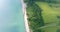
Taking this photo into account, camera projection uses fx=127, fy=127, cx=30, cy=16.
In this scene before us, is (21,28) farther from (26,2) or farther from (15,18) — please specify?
(26,2)

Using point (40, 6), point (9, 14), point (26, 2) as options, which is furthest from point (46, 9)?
point (9, 14)

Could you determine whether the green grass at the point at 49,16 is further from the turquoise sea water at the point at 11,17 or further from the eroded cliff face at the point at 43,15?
the turquoise sea water at the point at 11,17

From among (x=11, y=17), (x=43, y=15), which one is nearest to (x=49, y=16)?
(x=43, y=15)

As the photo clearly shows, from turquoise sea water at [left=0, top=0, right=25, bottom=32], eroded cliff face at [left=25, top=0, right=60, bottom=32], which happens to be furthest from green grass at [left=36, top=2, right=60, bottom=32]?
turquoise sea water at [left=0, top=0, right=25, bottom=32]

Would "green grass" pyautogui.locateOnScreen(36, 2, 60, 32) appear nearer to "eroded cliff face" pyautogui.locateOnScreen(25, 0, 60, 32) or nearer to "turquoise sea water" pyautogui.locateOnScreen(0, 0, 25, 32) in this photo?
"eroded cliff face" pyautogui.locateOnScreen(25, 0, 60, 32)

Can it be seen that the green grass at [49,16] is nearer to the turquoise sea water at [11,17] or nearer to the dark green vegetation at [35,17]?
the dark green vegetation at [35,17]

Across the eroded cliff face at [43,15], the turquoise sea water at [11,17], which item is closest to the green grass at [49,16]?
the eroded cliff face at [43,15]

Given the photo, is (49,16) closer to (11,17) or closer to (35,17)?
(35,17)
